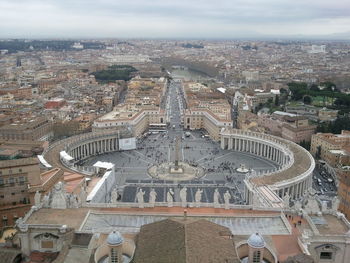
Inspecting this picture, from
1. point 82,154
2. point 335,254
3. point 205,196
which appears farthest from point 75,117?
point 335,254

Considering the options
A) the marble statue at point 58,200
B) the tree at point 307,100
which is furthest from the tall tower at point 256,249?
the tree at point 307,100

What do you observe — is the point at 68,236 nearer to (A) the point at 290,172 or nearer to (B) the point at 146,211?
(B) the point at 146,211

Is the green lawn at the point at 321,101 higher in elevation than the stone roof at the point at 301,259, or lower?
lower

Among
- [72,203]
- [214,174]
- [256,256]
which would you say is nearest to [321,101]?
[214,174]

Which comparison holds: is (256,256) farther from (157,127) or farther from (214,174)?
(157,127)

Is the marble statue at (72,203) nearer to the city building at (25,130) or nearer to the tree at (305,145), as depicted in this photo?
the city building at (25,130)
